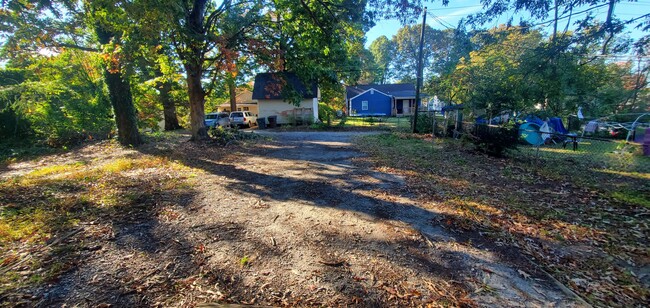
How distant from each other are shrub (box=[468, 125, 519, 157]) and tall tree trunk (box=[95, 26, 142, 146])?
521 inches

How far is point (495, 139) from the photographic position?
852 centimetres

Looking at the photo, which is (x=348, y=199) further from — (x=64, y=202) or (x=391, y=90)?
(x=391, y=90)

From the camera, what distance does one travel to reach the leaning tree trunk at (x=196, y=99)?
443 inches

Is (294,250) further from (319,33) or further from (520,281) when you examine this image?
(319,33)

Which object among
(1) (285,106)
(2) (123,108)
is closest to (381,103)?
(1) (285,106)

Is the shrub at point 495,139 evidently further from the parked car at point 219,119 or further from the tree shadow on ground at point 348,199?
the parked car at point 219,119

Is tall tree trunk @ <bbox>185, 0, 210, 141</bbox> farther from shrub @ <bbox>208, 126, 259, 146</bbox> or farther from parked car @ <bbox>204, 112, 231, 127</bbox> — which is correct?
parked car @ <bbox>204, 112, 231, 127</bbox>

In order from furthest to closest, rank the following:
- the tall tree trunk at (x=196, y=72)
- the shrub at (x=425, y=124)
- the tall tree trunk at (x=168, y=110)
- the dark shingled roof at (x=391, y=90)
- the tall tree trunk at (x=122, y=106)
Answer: the dark shingled roof at (x=391, y=90) → the tall tree trunk at (x=168, y=110) → the shrub at (x=425, y=124) → the tall tree trunk at (x=122, y=106) → the tall tree trunk at (x=196, y=72)

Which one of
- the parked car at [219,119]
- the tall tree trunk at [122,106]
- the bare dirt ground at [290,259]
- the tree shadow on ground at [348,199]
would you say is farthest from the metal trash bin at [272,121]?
the bare dirt ground at [290,259]

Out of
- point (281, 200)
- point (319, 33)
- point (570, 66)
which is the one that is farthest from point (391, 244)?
point (319, 33)

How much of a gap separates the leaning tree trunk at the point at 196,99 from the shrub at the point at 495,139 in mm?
10857

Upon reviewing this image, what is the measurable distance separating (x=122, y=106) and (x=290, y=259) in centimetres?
1172

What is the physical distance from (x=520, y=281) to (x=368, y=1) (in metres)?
7.39

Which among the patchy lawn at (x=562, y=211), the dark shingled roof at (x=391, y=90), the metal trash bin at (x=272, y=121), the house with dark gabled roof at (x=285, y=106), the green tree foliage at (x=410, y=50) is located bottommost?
the patchy lawn at (x=562, y=211)
